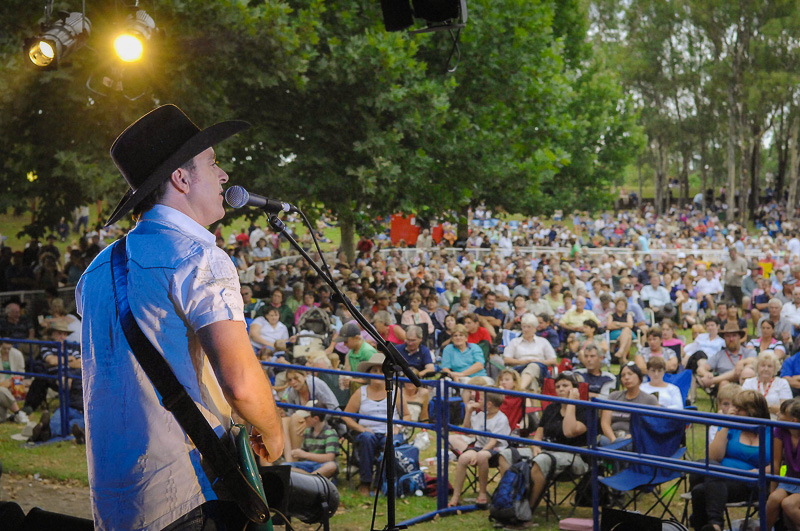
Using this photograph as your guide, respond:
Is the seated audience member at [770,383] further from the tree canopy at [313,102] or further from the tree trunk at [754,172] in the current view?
the tree trunk at [754,172]

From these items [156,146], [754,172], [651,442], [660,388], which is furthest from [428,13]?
[754,172]

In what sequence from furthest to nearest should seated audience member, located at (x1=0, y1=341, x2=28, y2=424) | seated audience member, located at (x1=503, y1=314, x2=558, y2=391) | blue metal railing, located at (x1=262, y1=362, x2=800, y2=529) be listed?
1. seated audience member, located at (x1=503, y1=314, x2=558, y2=391)
2. seated audience member, located at (x1=0, y1=341, x2=28, y2=424)
3. blue metal railing, located at (x1=262, y1=362, x2=800, y2=529)

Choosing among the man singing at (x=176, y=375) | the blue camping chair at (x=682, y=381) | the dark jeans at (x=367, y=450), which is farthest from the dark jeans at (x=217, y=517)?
the blue camping chair at (x=682, y=381)

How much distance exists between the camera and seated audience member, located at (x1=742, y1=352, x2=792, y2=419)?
786cm

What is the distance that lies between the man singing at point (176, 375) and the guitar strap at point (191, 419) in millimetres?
18

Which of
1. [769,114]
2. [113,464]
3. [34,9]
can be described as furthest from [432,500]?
[769,114]

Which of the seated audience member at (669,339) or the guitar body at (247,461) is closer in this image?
the guitar body at (247,461)

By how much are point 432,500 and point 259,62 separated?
7949 millimetres

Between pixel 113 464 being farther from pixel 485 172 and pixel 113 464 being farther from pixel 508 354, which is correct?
pixel 485 172

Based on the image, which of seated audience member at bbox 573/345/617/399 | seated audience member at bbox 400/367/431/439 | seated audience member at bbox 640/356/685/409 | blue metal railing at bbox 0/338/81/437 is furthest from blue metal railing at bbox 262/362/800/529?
blue metal railing at bbox 0/338/81/437

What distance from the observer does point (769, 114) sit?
45.7 m

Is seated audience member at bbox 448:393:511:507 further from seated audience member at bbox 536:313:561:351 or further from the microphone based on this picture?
seated audience member at bbox 536:313:561:351

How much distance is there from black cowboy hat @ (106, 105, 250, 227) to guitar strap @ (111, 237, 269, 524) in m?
0.30

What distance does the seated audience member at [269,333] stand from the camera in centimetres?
1107
